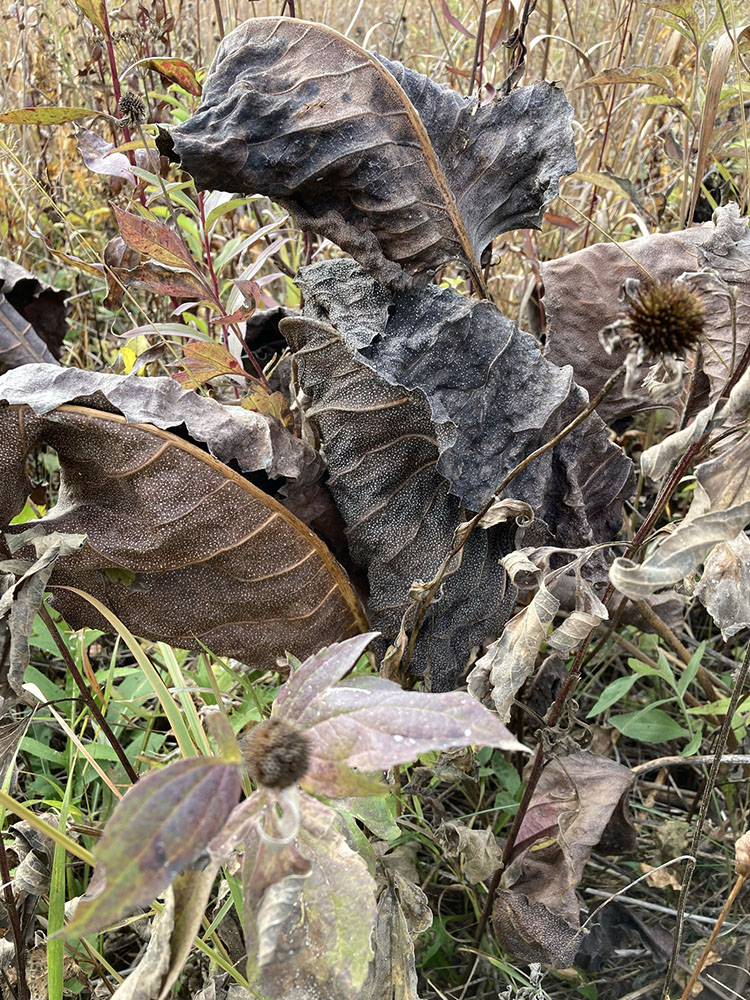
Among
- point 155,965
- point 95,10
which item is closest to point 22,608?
point 155,965

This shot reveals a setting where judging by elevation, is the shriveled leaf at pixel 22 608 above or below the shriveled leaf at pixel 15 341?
below

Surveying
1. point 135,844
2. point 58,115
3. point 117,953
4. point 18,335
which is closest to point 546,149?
point 58,115

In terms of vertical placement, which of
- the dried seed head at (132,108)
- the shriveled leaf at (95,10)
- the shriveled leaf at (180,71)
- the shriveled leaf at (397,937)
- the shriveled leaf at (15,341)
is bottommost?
the shriveled leaf at (397,937)

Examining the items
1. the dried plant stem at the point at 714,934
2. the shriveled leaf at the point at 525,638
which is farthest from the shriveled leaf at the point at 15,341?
the dried plant stem at the point at 714,934

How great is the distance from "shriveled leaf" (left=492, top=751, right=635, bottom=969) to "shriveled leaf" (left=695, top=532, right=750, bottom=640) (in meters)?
0.34

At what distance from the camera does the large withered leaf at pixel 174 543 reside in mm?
1030

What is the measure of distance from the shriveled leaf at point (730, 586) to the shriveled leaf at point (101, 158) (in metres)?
0.99

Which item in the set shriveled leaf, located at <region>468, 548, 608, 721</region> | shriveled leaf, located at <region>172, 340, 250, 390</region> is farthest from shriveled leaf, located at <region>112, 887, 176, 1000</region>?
shriveled leaf, located at <region>172, 340, 250, 390</region>

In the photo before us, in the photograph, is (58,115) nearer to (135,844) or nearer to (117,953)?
(135,844)

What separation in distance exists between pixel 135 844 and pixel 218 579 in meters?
0.59

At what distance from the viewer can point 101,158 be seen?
1.37 m

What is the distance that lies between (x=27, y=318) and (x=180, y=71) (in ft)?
1.53

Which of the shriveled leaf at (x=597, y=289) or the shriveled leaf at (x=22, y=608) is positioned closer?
the shriveled leaf at (x=22, y=608)

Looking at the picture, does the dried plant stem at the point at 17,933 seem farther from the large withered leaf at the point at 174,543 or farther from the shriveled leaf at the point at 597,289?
the shriveled leaf at the point at 597,289
